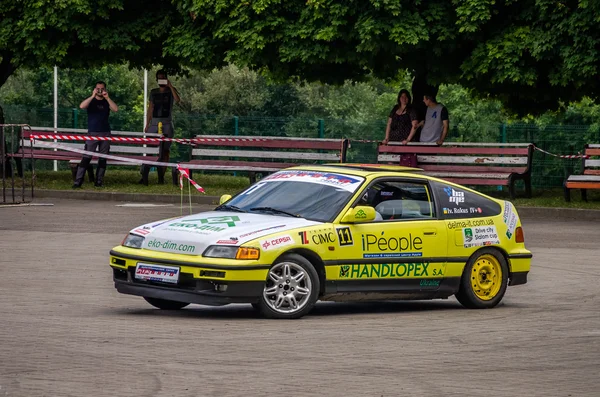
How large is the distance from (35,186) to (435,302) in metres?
16.5

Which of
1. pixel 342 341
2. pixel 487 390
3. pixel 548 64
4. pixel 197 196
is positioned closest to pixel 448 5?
pixel 548 64

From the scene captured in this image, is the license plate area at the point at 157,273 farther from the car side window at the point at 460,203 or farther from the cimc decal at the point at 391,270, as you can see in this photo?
the car side window at the point at 460,203

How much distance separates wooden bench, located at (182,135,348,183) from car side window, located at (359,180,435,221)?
51.3ft

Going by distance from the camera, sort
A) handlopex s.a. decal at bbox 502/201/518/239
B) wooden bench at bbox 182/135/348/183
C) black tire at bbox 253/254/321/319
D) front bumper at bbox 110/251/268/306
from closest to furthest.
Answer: front bumper at bbox 110/251/268/306 < black tire at bbox 253/254/321/319 < handlopex s.a. decal at bbox 502/201/518/239 < wooden bench at bbox 182/135/348/183

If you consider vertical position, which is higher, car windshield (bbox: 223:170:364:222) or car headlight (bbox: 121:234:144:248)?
car windshield (bbox: 223:170:364:222)

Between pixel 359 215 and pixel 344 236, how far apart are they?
239 millimetres

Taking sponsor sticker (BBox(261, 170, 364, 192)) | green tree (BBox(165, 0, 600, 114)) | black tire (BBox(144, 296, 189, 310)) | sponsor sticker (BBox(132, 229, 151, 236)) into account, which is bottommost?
black tire (BBox(144, 296, 189, 310))

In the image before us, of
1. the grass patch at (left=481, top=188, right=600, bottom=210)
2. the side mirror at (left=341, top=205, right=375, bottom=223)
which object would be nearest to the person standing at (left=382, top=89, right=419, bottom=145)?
the grass patch at (left=481, top=188, right=600, bottom=210)

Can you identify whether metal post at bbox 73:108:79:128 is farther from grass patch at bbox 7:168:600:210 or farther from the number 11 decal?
the number 11 decal

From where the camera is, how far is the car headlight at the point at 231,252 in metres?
11.1

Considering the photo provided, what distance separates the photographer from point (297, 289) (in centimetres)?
1144

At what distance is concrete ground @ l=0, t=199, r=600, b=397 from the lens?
825 cm

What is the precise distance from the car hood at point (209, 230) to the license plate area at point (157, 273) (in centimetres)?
16

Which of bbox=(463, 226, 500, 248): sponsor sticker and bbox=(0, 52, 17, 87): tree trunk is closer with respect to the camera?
bbox=(463, 226, 500, 248): sponsor sticker
